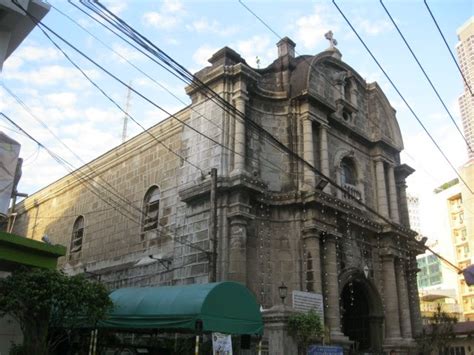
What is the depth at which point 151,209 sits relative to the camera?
21.0 metres

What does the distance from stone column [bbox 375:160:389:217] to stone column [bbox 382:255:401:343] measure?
2373 millimetres

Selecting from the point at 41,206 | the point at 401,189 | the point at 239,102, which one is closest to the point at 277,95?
the point at 239,102

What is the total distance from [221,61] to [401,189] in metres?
11.9

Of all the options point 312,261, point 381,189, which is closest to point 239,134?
point 312,261

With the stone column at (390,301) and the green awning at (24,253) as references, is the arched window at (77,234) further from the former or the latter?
the stone column at (390,301)

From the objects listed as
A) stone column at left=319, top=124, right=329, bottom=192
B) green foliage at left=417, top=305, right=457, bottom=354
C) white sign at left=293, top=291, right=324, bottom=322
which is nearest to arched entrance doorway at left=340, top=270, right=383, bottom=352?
green foliage at left=417, top=305, right=457, bottom=354

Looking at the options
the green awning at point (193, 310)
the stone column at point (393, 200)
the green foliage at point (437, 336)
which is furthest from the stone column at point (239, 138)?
the green foliage at point (437, 336)

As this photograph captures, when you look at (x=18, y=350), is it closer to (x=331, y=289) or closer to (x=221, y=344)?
(x=221, y=344)

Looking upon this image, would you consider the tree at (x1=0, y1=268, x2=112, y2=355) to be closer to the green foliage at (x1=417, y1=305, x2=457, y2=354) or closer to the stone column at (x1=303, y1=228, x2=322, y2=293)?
the stone column at (x1=303, y1=228, x2=322, y2=293)

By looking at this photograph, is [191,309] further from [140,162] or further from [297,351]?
[140,162]

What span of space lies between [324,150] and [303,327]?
793 cm

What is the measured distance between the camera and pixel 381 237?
21.7 metres

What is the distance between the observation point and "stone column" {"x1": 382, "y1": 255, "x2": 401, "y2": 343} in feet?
66.5

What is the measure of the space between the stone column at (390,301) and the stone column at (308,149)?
5.56 meters
